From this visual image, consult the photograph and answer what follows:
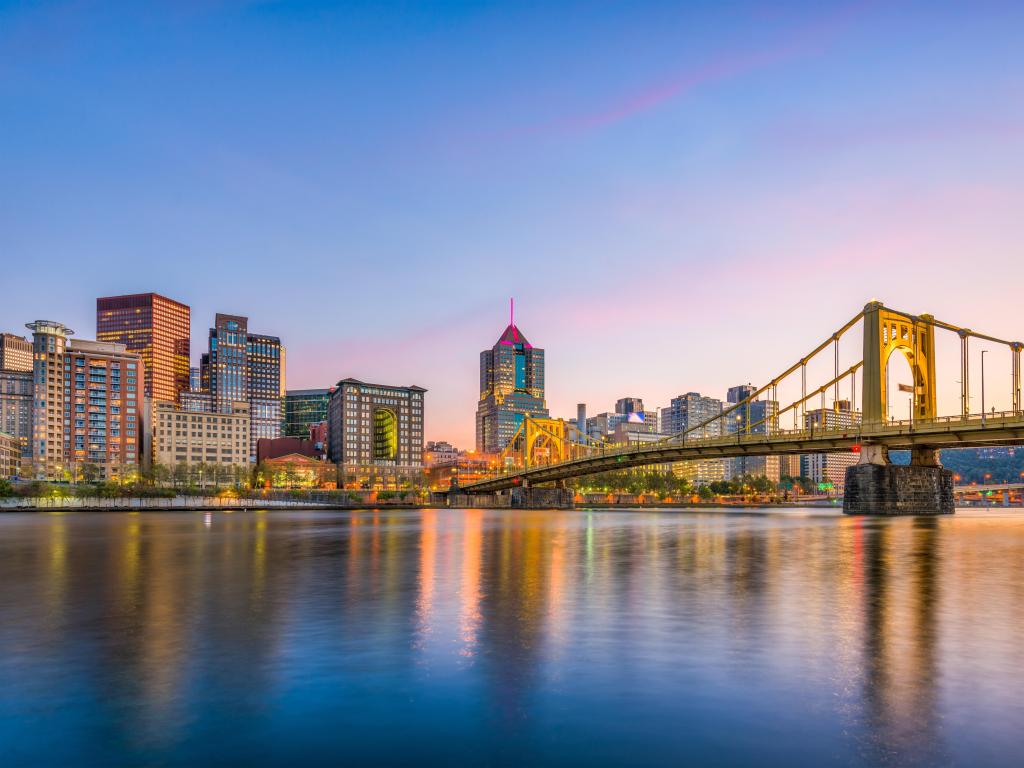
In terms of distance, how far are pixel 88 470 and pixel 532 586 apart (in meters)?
205

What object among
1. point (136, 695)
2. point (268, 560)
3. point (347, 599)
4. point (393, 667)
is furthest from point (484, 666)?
point (268, 560)

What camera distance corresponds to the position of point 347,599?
64.0 ft

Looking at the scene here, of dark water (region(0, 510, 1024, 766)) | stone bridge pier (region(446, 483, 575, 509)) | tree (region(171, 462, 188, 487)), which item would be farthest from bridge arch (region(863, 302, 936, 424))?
→ tree (region(171, 462, 188, 487))

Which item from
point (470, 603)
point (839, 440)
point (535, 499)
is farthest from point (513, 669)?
point (535, 499)

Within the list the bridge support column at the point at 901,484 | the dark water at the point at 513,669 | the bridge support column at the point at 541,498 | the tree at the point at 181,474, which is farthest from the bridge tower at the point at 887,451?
the tree at the point at 181,474

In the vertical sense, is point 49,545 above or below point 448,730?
below

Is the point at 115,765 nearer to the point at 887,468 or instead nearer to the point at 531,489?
the point at 887,468

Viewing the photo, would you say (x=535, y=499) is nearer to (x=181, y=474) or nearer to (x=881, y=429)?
(x=881, y=429)

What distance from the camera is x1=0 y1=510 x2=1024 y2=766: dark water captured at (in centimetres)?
844

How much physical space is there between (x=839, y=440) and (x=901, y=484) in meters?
7.63

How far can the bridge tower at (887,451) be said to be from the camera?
249ft

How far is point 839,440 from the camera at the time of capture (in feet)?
248

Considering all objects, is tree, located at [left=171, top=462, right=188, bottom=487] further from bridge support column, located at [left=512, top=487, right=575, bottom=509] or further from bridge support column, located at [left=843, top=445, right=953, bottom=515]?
bridge support column, located at [left=843, top=445, right=953, bottom=515]

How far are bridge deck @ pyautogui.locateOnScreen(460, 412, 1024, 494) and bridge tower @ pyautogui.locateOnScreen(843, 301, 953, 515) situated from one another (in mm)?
1422
